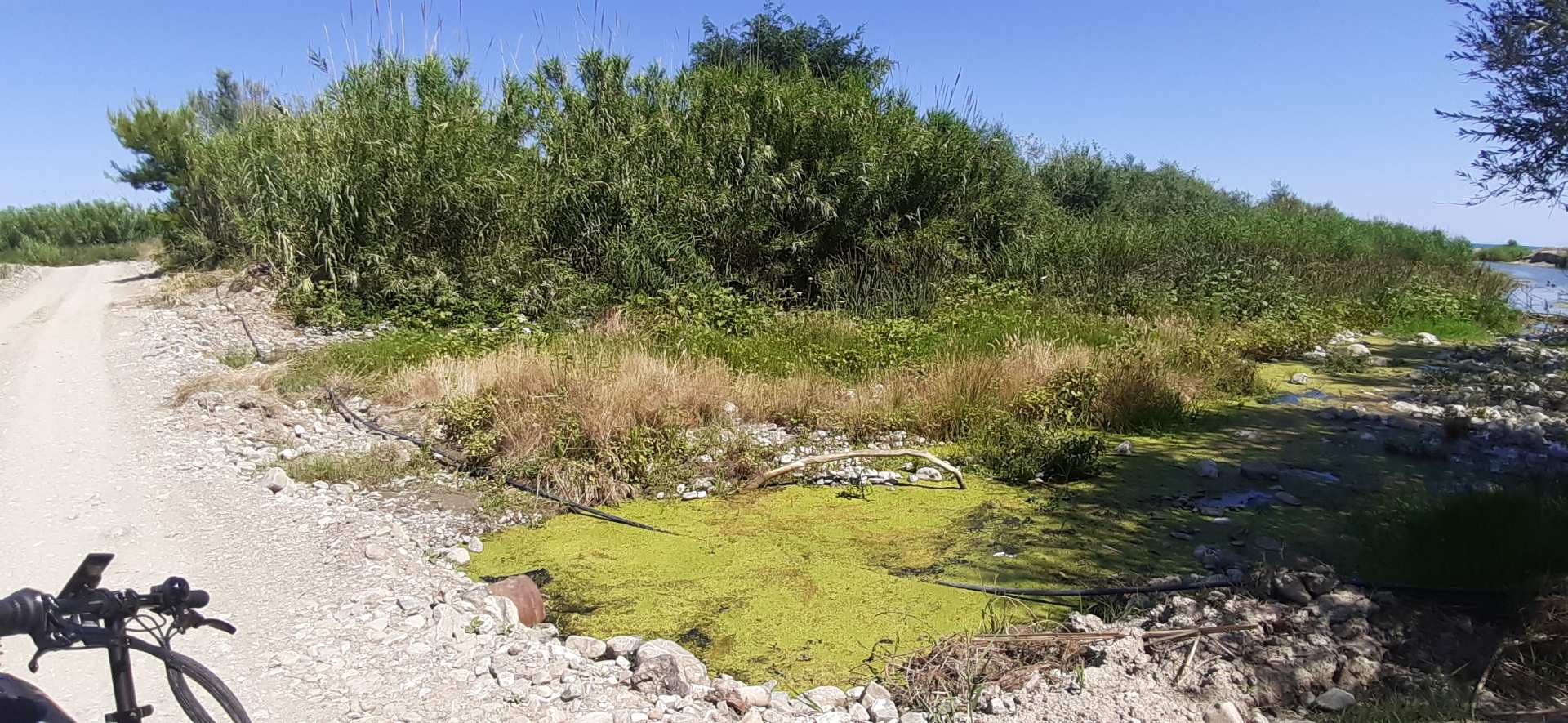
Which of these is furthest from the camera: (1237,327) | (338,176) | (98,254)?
(98,254)

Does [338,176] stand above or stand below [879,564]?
above

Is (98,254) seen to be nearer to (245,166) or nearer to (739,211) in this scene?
(245,166)

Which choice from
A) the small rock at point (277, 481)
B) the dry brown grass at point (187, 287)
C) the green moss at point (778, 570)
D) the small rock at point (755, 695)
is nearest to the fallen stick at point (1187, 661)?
the green moss at point (778, 570)

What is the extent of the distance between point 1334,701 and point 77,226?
3080 centimetres

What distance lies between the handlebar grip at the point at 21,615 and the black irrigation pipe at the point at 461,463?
13.5ft

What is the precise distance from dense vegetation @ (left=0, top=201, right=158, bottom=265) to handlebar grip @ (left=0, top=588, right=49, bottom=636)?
88.1 feet

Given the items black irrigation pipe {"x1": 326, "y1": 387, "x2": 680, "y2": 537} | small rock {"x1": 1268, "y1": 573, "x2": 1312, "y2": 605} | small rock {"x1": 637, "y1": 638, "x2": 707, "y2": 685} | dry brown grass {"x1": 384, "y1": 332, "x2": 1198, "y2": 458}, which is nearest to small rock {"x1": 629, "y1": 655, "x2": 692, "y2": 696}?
small rock {"x1": 637, "y1": 638, "x2": 707, "y2": 685}

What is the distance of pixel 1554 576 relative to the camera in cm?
374

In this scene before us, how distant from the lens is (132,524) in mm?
5020

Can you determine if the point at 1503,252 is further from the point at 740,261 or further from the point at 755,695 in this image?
the point at 755,695

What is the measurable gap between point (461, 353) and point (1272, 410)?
7673 millimetres

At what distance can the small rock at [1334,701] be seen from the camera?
324 cm

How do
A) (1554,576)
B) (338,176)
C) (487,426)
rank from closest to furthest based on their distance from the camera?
(1554,576) < (487,426) < (338,176)

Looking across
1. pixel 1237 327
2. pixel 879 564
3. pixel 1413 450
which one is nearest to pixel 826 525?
pixel 879 564
